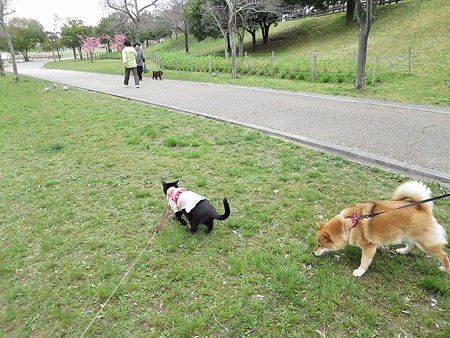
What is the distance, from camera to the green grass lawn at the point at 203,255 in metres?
2.32

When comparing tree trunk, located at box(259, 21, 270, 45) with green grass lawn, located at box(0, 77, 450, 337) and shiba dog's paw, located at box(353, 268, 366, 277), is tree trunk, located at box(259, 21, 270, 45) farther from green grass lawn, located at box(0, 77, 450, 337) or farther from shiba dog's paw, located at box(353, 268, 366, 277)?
shiba dog's paw, located at box(353, 268, 366, 277)

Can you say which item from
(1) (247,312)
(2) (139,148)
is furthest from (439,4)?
(1) (247,312)

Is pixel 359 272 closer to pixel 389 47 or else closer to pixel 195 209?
pixel 195 209

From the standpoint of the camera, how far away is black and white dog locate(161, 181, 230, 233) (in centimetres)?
310

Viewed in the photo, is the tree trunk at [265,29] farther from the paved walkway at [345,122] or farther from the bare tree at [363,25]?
the paved walkway at [345,122]

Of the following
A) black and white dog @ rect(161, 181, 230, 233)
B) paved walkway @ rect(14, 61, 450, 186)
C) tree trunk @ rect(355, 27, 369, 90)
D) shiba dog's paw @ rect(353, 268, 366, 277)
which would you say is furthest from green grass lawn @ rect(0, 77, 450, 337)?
tree trunk @ rect(355, 27, 369, 90)

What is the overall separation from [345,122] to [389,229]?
486 centimetres

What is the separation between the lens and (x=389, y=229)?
8.13 feet

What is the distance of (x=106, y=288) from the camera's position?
2.66m

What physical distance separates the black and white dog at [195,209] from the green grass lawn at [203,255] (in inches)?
7.9

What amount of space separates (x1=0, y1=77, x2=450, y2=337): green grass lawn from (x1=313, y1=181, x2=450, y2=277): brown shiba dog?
0.66ft

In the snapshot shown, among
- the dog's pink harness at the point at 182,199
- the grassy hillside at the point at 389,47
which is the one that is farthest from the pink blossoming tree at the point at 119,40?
the dog's pink harness at the point at 182,199

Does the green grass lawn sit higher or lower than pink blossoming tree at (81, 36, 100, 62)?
lower

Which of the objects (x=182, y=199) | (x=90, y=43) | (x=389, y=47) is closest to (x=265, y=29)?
(x=389, y=47)
